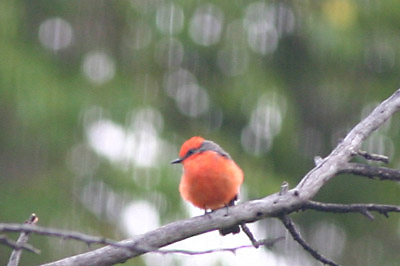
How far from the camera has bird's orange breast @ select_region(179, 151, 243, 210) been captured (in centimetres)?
487

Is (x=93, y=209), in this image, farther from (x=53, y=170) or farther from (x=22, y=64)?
(x=22, y=64)

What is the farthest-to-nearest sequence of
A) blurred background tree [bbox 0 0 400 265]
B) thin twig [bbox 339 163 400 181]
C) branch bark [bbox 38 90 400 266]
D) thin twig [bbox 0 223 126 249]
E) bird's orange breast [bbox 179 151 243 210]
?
blurred background tree [bbox 0 0 400 265] < bird's orange breast [bbox 179 151 243 210] < thin twig [bbox 339 163 400 181] < branch bark [bbox 38 90 400 266] < thin twig [bbox 0 223 126 249]

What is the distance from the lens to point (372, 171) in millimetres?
3863

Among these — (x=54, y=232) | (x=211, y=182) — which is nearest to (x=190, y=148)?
(x=211, y=182)

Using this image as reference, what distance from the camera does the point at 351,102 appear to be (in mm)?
10141

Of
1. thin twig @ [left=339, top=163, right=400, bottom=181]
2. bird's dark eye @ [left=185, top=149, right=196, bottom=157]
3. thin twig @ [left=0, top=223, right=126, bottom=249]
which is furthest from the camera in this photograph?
bird's dark eye @ [left=185, top=149, right=196, bottom=157]

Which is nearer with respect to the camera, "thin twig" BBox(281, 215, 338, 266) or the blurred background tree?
"thin twig" BBox(281, 215, 338, 266)

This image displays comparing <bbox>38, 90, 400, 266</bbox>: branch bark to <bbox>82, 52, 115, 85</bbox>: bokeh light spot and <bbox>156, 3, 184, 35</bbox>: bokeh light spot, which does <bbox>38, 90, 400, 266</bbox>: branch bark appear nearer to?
<bbox>156, 3, 184, 35</bbox>: bokeh light spot

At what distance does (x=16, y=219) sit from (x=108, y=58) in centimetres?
202

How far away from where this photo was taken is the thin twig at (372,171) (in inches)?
151

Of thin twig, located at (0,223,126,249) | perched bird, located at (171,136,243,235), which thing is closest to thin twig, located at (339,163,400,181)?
perched bird, located at (171,136,243,235)

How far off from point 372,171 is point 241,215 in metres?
0.56

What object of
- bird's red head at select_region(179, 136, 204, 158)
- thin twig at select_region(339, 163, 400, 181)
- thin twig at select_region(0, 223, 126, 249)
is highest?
bird's red head at select_region(179, 136, 204, 158)

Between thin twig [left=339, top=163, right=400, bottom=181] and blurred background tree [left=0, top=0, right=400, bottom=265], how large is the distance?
455cm
